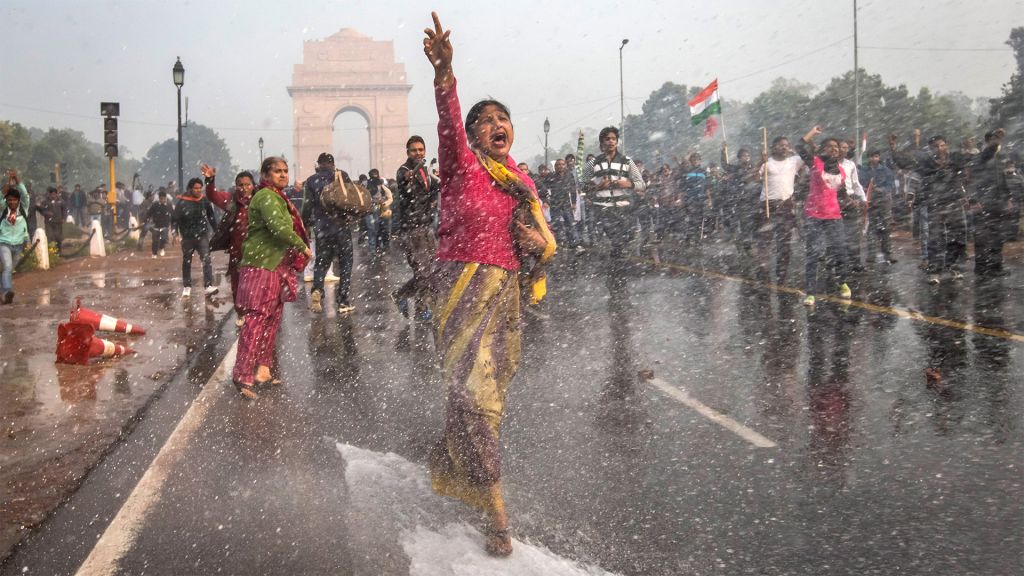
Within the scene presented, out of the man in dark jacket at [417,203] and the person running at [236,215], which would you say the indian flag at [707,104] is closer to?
the person running at [236,215]

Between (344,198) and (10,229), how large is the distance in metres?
6.01

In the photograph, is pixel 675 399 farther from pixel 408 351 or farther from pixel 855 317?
pixel 855 317

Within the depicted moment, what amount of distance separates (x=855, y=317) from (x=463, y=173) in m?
5.91

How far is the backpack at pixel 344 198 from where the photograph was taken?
9.14 meters

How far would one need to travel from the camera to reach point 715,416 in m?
5.14

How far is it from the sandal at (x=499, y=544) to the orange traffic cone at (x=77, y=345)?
5.38 m

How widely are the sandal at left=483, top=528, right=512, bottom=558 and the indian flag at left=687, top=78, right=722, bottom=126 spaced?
66.7ft

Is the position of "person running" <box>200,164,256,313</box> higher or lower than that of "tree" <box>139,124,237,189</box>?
lower

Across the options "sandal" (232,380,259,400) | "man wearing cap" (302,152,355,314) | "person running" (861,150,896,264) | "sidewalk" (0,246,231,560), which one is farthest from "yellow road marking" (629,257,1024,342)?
"sidewalk" (0,246,231,560)

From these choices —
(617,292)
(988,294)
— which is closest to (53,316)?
(617,292)

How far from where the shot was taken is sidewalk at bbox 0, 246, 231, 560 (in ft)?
14.6

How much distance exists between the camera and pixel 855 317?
835cm

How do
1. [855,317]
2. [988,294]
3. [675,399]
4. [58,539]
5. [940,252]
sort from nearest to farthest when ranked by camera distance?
1. [58,539]
2. [675,399]
3. [855,317]
4. [988,294]
5. [940,252]

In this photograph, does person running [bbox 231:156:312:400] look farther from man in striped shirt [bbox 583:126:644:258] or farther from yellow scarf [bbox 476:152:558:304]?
man in striped shirt [bbox 583:126:644:258]
